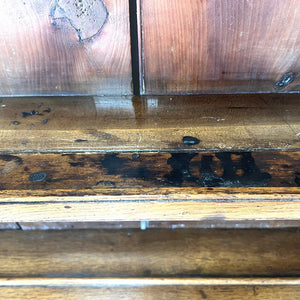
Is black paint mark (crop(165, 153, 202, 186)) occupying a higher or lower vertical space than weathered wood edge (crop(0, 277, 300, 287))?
higher

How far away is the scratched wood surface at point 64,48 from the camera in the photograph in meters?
0.65

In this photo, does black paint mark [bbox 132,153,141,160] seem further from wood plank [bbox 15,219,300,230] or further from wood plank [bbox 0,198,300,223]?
wood plank [bbox 15,219,300,230]

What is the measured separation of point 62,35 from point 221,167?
0.45 metres

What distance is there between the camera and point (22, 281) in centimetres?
80

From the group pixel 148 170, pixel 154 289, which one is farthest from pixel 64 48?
pixel 154 289

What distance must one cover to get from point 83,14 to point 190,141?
0.35 m

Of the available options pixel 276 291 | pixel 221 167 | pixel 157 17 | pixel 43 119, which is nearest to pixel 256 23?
pixel 157 17

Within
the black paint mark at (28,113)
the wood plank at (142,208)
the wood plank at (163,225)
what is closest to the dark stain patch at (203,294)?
the wood plank at (163,225)

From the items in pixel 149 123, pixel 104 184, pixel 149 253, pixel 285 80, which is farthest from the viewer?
pixel 149 253

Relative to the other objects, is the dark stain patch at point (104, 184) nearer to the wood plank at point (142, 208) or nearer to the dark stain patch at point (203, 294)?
the wood plank at point (142, 208)

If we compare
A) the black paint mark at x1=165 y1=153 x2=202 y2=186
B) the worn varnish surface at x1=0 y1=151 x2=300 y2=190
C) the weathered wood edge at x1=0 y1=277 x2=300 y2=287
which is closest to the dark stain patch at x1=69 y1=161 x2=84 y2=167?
the worn varnish surface at x1=0 y1=151 x2=300 y2=190

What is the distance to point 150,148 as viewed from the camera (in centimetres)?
57

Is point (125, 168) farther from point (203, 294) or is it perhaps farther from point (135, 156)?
point (203, 294)

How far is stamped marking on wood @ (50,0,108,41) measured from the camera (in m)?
0.64
